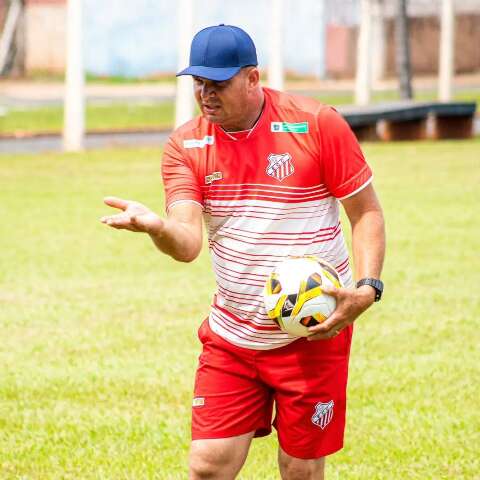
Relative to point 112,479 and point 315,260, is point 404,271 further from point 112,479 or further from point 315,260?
point 315,260

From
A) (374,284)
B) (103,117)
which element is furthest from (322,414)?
(103,117)

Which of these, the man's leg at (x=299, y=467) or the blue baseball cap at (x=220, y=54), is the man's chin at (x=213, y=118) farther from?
the man's leg at (x=299, y=467)

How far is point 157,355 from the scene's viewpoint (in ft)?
32.6

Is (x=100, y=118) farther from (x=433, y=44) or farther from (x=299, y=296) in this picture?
(x=299, y=296)

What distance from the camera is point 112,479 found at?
7090 mm

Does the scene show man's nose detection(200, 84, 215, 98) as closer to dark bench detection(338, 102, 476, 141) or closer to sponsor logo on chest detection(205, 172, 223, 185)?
sponsor logo on chest detection(205, 172, 223, 185)

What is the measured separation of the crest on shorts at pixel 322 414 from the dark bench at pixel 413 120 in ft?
74.1

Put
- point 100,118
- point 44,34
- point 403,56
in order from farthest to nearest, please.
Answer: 1. point 44,34
2. point 403,56
3. point 100,118

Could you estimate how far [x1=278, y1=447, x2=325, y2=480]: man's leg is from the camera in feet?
18.6

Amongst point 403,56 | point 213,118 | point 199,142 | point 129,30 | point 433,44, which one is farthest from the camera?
point 433,44

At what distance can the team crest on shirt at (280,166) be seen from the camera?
5.42 meters

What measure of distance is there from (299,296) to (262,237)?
366 millimetres

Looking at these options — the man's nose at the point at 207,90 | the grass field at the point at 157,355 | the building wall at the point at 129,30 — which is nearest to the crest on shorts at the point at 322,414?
Answer: the man's nose at the point at 207,90

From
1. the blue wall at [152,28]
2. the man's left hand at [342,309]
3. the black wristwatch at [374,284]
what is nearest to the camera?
the man's left hand at [342,309]
